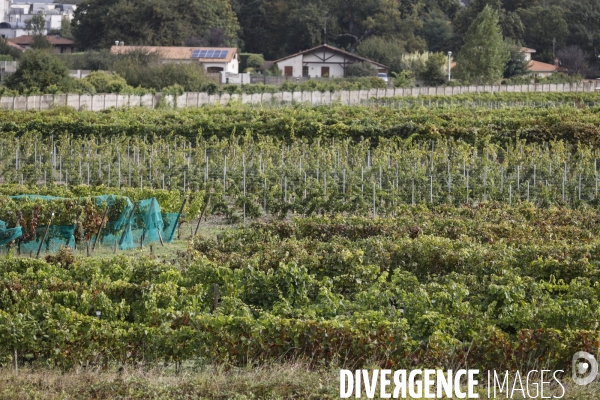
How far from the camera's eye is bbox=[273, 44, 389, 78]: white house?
87.8 m

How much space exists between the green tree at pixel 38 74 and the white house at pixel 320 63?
36.0 m

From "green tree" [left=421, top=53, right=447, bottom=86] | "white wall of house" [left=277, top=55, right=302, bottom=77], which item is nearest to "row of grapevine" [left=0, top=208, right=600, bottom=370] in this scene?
"green tree" [left=421, top=53, right=447, bottom=86]

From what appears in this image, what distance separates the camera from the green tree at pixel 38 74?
53.9 meters

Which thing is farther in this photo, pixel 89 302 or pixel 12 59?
pixel 12 59

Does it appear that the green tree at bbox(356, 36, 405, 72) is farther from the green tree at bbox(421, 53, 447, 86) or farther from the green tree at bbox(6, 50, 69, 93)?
the green tree at bbox(6, 50, 69, 93)

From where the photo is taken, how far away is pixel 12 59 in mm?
82250

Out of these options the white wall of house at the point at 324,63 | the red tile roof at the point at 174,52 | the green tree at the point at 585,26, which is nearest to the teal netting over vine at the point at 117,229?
the red tile roof at the point at 174,52

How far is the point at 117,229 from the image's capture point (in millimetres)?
21672

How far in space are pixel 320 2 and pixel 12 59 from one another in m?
35.0

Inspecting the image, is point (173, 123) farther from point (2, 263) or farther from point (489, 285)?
point (489, 285)

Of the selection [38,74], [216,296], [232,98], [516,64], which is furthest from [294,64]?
[216,296]

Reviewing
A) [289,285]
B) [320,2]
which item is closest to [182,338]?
[289,285]

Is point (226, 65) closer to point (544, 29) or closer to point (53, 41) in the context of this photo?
point (53, 41)

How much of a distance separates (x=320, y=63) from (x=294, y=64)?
91.8 inches
